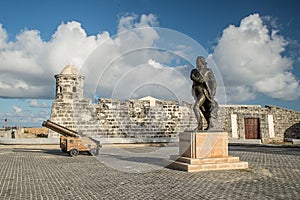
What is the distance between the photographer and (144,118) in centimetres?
1788

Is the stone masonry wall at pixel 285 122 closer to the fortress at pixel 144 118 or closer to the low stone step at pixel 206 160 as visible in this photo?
the fortress at pixel 144 118

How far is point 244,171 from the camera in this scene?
22.9ft

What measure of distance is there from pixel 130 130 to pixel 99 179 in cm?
1127

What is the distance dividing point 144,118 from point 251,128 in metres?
8.04

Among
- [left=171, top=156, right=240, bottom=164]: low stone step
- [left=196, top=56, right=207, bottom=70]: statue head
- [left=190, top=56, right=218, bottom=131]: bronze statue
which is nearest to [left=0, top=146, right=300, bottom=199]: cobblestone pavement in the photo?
[left=171, top=156, right=240, bottom=164]: low stone step

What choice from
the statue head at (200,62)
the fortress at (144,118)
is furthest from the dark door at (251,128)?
the statue head at (200,62)

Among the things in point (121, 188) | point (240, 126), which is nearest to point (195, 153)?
point (121, 188)

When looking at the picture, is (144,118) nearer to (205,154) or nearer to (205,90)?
(205,90)

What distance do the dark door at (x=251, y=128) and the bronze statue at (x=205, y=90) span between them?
13176 millimetres

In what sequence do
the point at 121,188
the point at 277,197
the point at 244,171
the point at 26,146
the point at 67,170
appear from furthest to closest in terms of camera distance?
the point at 26,146 → the point at 67,170 → the point at 244,171 → the point at 121,188 → the point at 277,197

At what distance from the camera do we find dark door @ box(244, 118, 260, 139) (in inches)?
789

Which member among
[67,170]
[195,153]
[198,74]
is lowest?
[67,170]

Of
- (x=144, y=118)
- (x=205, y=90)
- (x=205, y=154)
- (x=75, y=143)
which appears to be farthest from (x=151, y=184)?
(x=144, y=118)

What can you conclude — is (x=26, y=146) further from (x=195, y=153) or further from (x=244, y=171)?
(x=244, y=171)
